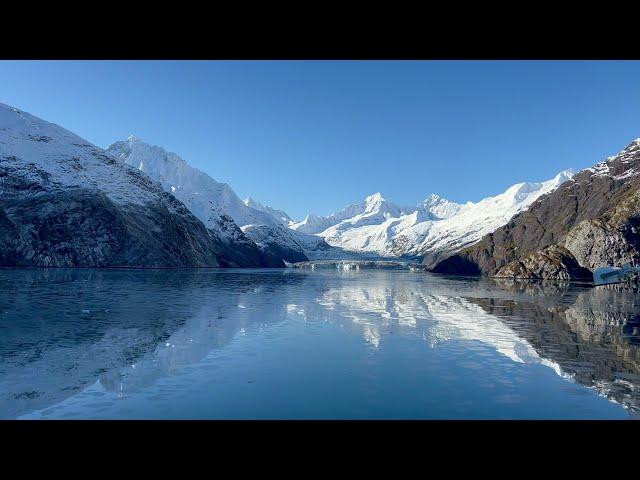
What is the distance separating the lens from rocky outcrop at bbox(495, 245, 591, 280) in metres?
180

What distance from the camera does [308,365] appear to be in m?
29.2

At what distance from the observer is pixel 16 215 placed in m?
198

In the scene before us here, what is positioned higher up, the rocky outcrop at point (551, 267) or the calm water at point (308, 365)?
the rocky outcrop at point (551, 267)

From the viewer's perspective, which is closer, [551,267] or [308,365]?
[308,365]

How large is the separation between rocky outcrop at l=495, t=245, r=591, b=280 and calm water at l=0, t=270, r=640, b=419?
5523 inches

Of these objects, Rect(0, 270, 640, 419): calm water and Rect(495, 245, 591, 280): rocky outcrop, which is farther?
Rect(495, 245, 591, 280): rocky outcrop

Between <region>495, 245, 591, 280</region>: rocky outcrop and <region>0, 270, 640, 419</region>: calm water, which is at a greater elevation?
<region>495, 245, 591, 280</region>: rocky outcrop

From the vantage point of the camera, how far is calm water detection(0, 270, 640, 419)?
20.5m

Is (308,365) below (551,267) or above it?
below

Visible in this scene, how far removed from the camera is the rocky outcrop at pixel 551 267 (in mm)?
180250

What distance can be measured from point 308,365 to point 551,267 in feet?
598

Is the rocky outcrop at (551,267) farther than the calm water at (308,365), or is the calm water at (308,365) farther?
the rocky outcrop at (551,267)

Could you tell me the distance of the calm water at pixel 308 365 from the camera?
808 inches

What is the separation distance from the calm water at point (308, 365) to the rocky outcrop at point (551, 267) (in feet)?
460
